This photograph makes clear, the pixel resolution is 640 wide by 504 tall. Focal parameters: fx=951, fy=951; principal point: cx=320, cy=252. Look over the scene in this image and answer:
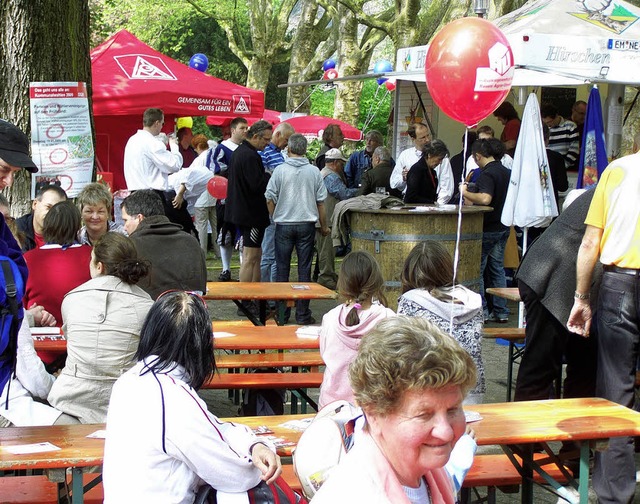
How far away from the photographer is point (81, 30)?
7.14m

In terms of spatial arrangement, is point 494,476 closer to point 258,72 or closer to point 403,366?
point 403,366

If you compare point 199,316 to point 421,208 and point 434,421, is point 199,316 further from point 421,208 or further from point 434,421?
point 421,208

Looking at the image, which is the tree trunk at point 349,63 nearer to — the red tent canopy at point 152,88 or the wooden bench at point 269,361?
the red tent canopy at point 152,88

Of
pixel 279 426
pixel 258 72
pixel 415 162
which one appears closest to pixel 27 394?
pixel 279 426

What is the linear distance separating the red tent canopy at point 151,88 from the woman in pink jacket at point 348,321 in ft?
25.4

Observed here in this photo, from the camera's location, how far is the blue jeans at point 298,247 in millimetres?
9523

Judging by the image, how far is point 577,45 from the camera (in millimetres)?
8773

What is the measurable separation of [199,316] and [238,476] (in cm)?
53

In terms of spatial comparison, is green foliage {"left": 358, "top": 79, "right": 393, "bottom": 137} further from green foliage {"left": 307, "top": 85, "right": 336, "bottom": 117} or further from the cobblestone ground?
the cobblestone ground

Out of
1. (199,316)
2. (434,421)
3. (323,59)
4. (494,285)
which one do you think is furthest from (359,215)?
(323,59)

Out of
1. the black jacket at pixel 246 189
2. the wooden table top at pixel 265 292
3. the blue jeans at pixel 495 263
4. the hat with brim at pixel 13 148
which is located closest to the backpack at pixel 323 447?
the hat with brim at pixel 13 148

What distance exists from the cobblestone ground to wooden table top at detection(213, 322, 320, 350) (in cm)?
66

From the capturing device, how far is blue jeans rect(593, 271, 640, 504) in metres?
4.43

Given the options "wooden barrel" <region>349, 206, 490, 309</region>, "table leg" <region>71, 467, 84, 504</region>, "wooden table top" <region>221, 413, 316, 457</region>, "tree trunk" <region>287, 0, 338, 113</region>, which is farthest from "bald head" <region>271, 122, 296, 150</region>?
"tree trunk" <region>287, 0, 338, 113</region>
